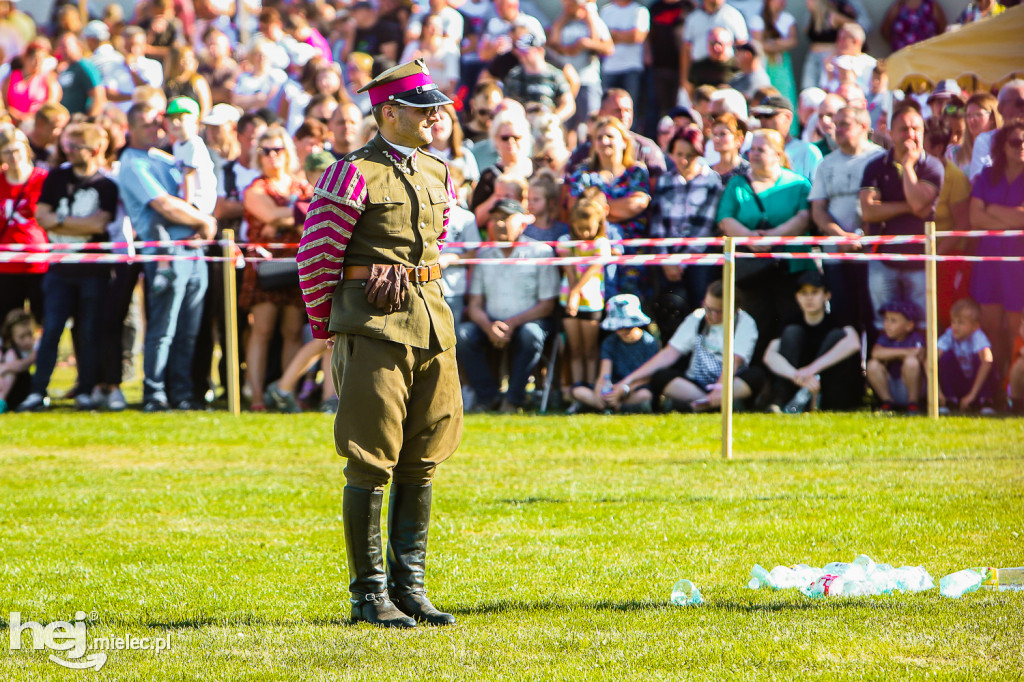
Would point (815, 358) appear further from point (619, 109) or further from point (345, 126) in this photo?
point (345, 126)

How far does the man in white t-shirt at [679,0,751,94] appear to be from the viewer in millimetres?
14852

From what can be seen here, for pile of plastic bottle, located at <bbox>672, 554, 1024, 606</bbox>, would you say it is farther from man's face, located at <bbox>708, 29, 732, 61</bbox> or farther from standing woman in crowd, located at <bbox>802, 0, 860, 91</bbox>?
standing woman in crowd, located at <bbox>802, 0, 860, 91</bbox>

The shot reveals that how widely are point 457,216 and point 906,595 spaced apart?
22.7ft

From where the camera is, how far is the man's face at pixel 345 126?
1288 cm

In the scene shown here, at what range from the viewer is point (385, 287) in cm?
539

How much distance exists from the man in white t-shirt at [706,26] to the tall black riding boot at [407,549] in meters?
10.1

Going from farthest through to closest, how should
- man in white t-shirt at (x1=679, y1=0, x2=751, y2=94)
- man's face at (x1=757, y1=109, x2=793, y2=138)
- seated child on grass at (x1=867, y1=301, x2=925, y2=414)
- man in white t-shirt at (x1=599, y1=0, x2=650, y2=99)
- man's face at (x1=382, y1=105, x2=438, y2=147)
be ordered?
man in white t-shirt at (x1=599, y1=0, x2=650, y2=99)
man in white t-shirt at (x1=679, y1=0, x2=751, y2=94)
man's face at (x1=757, y1=109, x2=793, y2=138)
seated child on grass at (x1=867, y1=301, x2=925, y2=414)
man's face at (x1=382, y1=105, x2=438, y2=147)

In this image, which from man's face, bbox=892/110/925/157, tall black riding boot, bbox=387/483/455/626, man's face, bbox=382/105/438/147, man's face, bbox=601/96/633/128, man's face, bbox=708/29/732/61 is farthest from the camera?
man's face, bbox=708/29/732/61

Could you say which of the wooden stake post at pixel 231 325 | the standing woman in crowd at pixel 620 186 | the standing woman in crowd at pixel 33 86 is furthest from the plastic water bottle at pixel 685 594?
the standing woman in crowd at pixel 33 86

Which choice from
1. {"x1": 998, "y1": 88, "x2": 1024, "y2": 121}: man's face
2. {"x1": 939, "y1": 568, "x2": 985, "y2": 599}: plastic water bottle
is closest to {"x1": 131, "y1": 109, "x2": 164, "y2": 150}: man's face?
{"x1": 998, "y1": 88, "x2": 1024, "y2": 121}: man's face

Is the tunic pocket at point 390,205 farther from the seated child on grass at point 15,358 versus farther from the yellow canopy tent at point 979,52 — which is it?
the seated child on grass at point 15,358

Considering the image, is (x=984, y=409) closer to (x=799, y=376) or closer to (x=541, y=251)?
(x=799, y=376)

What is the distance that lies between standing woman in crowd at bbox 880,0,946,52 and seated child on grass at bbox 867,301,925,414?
15.7 feet

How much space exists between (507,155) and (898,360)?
385cm
